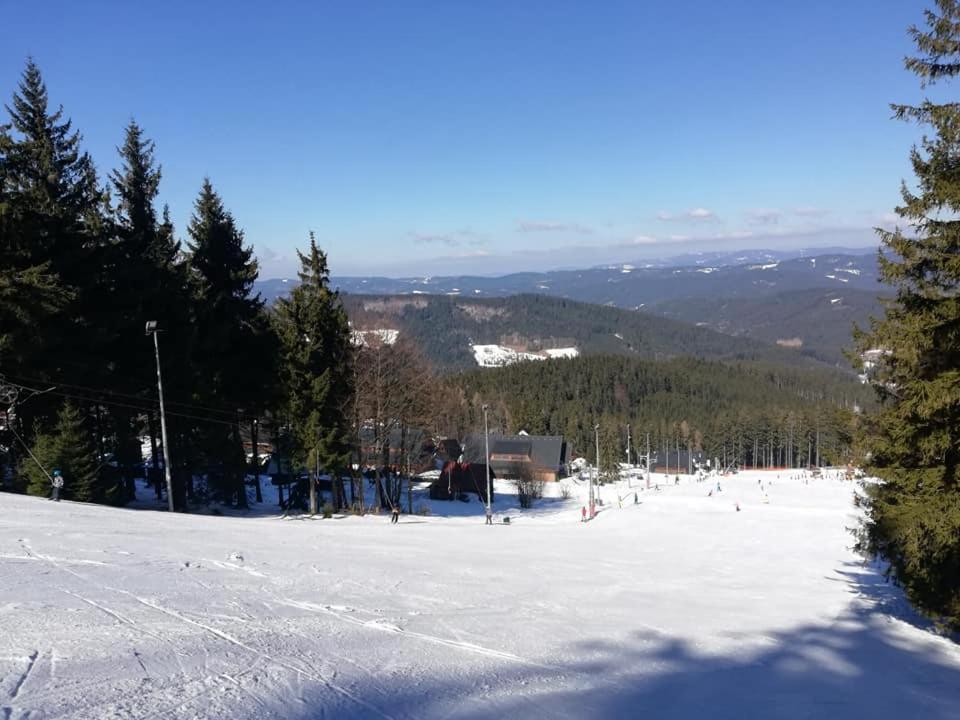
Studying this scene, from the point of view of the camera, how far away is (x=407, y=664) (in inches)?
256

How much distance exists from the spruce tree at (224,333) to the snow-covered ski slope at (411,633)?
9169 millimetres

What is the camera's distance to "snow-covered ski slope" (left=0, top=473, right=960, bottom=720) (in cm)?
545

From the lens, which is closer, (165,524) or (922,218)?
(922,218)

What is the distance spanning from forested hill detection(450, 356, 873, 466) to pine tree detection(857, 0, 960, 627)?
66.5m

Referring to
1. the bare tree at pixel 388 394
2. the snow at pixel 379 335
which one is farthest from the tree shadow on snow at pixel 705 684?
the snow at pixel 379 335

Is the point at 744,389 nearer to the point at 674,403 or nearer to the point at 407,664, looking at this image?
the point at 674,403

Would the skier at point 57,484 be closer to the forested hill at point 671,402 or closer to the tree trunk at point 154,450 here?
the tree trunk at point 154,450

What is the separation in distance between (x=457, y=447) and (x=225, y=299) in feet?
148

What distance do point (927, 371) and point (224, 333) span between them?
23.8 metres

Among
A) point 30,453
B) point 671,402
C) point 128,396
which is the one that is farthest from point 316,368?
point 671,402

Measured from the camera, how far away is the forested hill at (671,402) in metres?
103

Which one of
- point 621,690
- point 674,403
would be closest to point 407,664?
point 621,690

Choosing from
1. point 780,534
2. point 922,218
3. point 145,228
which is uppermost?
point 145,228

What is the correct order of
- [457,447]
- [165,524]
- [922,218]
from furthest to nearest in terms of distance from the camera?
1. [457,447]
2. [165,524]
3. [922,218]
